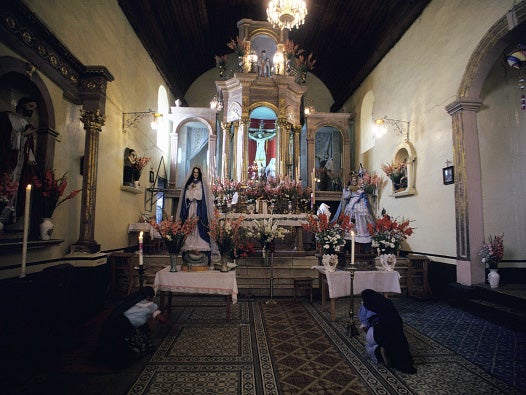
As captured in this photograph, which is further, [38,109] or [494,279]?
[494,279]

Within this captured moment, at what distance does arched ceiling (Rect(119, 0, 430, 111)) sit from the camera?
9.99 meters

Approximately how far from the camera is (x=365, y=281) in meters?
5.64

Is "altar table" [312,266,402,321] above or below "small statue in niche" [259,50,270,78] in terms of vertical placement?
below

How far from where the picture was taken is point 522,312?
16.9 feet

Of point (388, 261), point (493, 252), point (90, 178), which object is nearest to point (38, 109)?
point (90, 178)

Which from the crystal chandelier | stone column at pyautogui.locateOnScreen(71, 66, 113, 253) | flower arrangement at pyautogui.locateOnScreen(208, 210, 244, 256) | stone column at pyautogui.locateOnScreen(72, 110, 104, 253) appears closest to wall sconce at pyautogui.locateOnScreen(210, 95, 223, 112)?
the crystal chandelier

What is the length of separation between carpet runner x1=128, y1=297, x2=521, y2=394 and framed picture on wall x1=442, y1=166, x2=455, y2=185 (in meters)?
3.73

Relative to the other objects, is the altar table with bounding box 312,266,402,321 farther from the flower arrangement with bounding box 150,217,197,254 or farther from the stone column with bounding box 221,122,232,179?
the stone column with bounding box 221,122,232,179

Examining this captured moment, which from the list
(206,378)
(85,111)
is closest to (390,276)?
(206,378)

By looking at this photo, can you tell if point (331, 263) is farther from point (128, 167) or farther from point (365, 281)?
point (128, 167)

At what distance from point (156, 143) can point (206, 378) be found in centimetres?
990

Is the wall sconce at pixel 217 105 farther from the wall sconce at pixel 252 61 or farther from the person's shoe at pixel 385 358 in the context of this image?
the person's shoe at pixel 385 358

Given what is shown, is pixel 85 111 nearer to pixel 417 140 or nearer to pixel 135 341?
pixel 135 341

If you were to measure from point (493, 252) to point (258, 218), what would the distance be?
5.27 metres
